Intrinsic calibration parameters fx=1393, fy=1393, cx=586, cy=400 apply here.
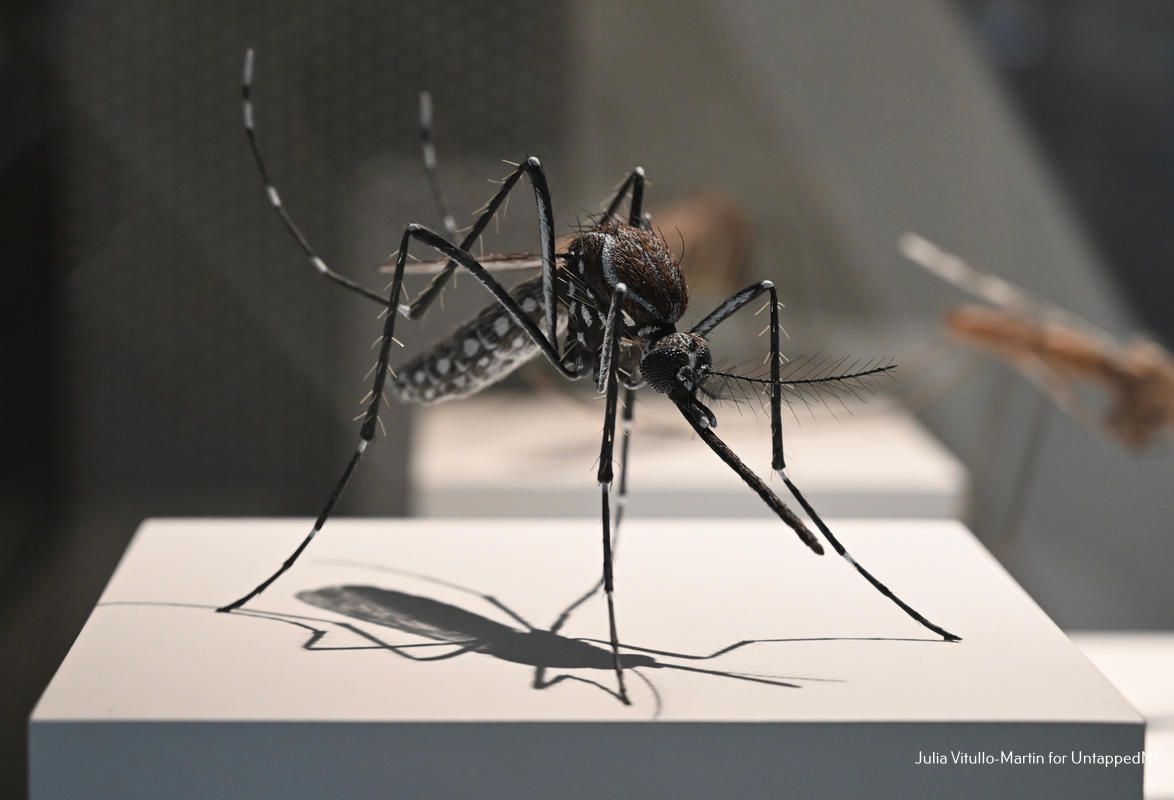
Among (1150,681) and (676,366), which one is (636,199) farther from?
(1150,681)

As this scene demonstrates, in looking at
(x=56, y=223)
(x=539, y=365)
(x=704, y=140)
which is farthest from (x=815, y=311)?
(x=56, y=223)

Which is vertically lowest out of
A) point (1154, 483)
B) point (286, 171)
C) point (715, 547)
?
point (1154, 483)

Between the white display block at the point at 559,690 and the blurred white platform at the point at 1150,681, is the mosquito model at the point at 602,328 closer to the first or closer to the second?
the white display block at the point at 559,690

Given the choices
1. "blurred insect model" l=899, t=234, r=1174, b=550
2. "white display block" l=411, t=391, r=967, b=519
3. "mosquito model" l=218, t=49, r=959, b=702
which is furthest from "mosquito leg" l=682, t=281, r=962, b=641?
"blurred insect model" l=899, t=234, r=1174, b=550

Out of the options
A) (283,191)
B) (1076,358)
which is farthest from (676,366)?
(283,191)

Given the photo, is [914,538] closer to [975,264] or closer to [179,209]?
[975,264]

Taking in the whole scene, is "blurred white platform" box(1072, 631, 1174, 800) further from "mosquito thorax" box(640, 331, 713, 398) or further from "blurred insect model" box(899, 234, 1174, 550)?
"mosquito thorax" box(640, 331, 713, 398)
